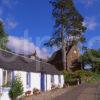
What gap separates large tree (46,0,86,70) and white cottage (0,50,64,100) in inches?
918

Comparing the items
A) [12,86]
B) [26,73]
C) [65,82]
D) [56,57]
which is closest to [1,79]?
[12,86]

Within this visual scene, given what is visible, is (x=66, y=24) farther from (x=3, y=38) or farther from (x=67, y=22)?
(x=3, y=38)

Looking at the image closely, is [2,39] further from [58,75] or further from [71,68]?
[71,68]

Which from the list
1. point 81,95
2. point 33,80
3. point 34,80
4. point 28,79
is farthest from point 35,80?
point 81,95

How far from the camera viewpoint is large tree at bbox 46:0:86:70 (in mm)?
73125

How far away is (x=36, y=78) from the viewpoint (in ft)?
121

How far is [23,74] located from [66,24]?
141 ft

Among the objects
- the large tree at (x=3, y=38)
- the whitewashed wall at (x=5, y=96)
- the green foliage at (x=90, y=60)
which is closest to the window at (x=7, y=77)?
the whitewashed wall at (x=5, y=96)

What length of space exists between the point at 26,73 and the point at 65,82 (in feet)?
74.7

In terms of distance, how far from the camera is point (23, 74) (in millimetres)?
→ 31797

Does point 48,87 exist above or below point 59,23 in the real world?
below

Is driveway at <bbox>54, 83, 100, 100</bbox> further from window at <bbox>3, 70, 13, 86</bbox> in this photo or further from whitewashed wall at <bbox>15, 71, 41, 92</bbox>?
window at <bbox>3, 70, 13, 86</bbox>

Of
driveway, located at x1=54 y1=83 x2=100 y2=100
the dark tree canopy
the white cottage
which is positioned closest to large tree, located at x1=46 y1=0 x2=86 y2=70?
the dark tree canopy

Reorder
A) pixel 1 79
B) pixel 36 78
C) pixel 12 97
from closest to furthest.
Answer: pixel 1 79 < pixel 12 97 < pixel 36 78
